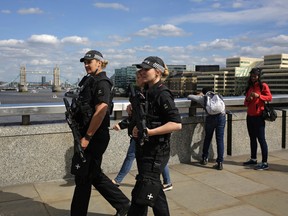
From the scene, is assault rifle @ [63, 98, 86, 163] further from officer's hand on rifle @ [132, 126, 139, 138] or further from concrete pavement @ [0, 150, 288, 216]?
concrete pavement @ [0, 150, 288, 216]

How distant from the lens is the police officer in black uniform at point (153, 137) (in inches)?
114

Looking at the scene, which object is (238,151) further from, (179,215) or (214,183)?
(179,215)

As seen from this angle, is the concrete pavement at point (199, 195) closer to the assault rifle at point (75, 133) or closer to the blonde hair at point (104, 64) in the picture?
the assault rifle at point (75, 133)

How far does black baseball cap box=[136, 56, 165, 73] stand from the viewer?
3.00 m

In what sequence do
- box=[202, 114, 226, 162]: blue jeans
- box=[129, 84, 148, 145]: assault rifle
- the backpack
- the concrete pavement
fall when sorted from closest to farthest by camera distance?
1. box=[129, 84, 148, 145]: assault rifle
2. the concrete pavement
3. the backpack
4. box=[202, 114, 226, 162]: blue jeans

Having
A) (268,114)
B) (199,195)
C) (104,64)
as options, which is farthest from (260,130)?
(104,64)

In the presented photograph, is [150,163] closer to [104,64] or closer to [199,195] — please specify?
[104,64]

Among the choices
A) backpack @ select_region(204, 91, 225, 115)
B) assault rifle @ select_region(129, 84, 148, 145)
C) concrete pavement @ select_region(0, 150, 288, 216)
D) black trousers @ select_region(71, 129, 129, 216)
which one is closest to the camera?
assault rifle @ select_region(129, 84, 148, 145)

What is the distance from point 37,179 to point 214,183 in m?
2.67

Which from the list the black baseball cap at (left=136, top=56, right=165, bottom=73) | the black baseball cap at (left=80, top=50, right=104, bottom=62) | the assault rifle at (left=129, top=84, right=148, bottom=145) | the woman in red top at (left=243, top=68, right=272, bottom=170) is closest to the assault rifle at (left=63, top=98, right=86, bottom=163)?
the black baseball cap at (left=80, top=50, right=104, bottom=62)

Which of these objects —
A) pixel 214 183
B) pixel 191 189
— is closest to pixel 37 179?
pixel 191 189

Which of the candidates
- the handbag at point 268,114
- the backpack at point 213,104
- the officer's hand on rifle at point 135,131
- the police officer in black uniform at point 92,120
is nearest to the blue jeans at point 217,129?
the backpack at point 213,104

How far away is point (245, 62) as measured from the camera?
145m

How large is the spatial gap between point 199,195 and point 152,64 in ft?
7.88
